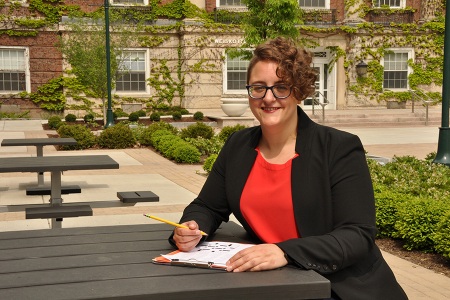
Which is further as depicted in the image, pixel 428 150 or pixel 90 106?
pixel 90 106

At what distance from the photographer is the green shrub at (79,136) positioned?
16.6 m

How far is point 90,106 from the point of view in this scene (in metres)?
28.2

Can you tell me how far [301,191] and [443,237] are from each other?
3.36 m

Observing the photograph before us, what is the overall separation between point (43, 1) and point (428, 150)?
59.5 feet

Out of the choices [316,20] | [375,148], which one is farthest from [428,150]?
[316,20]

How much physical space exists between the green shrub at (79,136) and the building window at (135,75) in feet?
39.3

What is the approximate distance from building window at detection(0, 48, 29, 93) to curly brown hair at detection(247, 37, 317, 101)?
2647cm

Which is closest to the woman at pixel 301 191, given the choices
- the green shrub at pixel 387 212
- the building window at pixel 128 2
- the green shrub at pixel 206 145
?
the green shrub at pixel 387 212

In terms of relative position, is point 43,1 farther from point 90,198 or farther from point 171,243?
point 171,243

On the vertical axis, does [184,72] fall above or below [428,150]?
above

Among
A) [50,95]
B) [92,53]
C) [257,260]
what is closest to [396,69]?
[92,53]

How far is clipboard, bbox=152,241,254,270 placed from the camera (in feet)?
8.94

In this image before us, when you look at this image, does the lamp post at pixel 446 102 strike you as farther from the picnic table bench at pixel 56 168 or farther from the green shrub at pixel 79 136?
the green shrub at pixel 79 136

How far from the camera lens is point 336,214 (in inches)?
118
